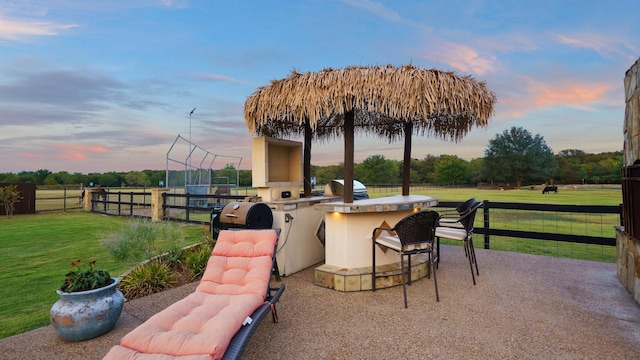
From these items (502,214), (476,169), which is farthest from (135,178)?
(476,169)

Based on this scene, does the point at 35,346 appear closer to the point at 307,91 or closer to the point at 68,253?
the point at 307,91

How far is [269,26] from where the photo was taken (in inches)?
282

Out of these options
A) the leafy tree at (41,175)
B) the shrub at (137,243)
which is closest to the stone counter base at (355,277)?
the shrub at (137,243)

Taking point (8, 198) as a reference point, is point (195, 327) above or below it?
below

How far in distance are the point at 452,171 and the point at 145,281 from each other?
185 feet

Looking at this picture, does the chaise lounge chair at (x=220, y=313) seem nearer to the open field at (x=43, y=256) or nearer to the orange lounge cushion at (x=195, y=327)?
the orange lounge cushion at (x=195, y=327)

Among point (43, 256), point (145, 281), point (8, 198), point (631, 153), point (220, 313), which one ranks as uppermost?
point (631, 153)

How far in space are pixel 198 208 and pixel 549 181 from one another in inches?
1950

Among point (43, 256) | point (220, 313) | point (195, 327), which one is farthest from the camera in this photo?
point (43, 256)

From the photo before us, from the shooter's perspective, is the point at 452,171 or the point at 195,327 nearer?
the point at 195,327

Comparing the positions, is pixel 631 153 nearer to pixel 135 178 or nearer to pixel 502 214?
pixel 502 214

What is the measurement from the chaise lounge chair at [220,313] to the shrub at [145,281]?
121cm

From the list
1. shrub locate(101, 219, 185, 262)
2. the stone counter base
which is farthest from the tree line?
shrub locate(101, 219, 185, 262)

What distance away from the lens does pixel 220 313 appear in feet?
6.89
